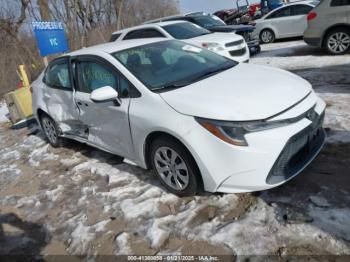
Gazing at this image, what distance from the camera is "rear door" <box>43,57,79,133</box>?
498 cm

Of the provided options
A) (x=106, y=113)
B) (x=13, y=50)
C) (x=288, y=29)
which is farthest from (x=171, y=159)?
(x=13, y=50)

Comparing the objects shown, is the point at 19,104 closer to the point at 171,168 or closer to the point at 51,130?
the point at 51,130

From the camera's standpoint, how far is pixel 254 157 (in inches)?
117

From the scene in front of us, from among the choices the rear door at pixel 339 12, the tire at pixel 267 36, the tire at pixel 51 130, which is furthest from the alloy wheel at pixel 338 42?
the tire at pixel 51 130

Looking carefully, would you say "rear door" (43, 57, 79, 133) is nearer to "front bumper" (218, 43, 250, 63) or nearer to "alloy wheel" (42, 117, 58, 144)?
"alloy wheel" (42, 117, 58, 144)

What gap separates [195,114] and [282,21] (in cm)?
1133

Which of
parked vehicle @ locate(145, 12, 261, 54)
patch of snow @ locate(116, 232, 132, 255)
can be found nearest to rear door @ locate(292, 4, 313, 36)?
parked vehicle @ locate(145, 12, 261, 54)

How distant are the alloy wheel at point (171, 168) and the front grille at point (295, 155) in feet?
2.79

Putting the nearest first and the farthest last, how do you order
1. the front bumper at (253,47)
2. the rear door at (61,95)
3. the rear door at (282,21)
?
the rear door at (61,95), the front bumper at (253,47), the rear door at (282,21)

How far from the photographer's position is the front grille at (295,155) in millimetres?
3066

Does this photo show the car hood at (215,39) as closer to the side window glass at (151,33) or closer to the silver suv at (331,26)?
the side window glass at (151,33)

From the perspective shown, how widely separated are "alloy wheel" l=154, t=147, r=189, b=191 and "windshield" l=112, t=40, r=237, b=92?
0.67 m

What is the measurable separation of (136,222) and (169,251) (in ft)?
1.98

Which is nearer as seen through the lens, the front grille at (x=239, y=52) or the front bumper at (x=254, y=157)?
the front bumper at (x=254, y=157)
